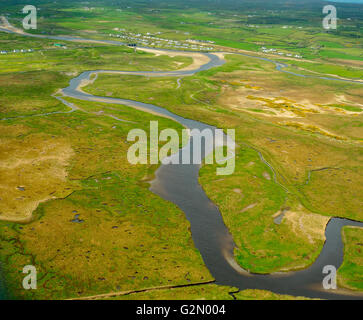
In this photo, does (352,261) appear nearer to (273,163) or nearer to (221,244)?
(221,244)

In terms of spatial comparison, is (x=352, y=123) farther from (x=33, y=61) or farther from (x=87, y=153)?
(x=33, y=61)

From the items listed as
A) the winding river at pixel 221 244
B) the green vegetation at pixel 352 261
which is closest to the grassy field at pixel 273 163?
the winding river at pixel 221 244

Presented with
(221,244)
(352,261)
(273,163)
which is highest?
(273,163)

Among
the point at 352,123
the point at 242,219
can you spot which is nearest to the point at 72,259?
the point at 242,219

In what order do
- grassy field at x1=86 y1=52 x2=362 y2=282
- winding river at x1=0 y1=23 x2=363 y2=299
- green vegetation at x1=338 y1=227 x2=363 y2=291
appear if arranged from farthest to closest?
grassy field at x1=86 y1=52 x2=362 y2=282 < green vegetation at x1=338 y1=227 x2=363 y2=291 < winding river at x1=0 y1=23 x2=363 y2=299

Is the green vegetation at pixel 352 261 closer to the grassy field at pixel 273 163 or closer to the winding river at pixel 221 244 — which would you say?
the winding river at pixel 221 244

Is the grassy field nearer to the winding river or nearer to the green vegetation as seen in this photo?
the winding river

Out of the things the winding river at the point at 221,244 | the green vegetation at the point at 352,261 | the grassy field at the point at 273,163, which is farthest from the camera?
the grassy field at the point at 273,163

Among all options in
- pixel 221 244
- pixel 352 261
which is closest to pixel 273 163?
pixel 352 261

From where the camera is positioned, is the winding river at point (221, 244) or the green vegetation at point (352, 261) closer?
the winding river at point (221, 244)

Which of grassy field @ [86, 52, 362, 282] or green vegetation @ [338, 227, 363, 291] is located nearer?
green vegetation @ [338, 227, 363, 291]

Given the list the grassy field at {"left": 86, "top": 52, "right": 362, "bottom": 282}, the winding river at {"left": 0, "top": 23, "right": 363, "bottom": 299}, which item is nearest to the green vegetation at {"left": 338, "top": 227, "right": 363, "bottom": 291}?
the winding river at {"left": 0, "top": 23, "right": 363, "bottom": 299}
